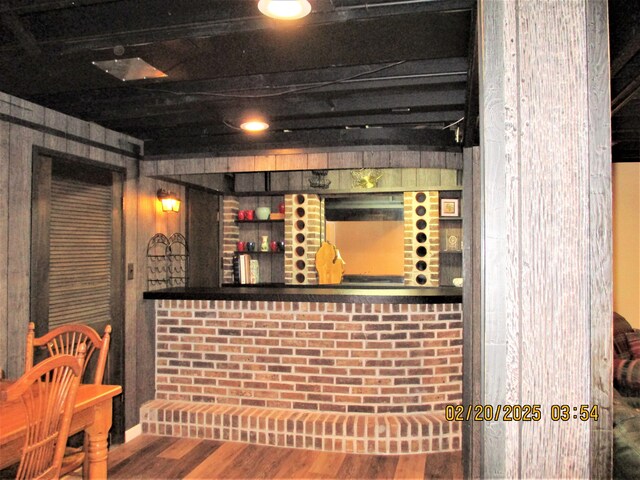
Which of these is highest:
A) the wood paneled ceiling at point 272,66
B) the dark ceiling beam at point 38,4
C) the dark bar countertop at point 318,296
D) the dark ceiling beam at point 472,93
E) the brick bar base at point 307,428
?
the dark ceiling beam at point 38,4

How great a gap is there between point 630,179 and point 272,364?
12.0 ft

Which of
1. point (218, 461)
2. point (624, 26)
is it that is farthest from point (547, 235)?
point (218, 461)

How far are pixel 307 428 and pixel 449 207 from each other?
11.2 ft

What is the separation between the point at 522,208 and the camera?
1.14 meters

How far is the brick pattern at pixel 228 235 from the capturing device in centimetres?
627

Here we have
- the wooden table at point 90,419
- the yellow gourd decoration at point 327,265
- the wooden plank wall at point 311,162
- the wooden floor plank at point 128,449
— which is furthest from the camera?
the yellow gourd decoration at point 327,265

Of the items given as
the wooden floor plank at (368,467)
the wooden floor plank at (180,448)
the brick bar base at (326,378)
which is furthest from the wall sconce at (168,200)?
the wooden floor plank at (368,467)

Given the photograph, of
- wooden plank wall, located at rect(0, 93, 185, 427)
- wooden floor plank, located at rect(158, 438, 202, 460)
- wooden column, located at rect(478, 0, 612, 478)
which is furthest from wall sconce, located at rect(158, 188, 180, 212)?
wooden column, located at rect(478, 0, 612, 478)

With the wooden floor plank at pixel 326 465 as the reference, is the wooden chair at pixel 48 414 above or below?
above

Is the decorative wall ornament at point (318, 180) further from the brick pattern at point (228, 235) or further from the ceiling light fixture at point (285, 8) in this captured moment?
the ceiling light fixture at point (285, 8)

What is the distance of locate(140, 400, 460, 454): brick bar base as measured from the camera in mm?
3562

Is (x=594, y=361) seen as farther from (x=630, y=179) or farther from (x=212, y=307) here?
(x=630, y=179)

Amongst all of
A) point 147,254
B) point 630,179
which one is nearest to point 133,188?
point 147,254

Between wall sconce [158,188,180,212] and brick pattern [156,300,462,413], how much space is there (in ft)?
2.78
